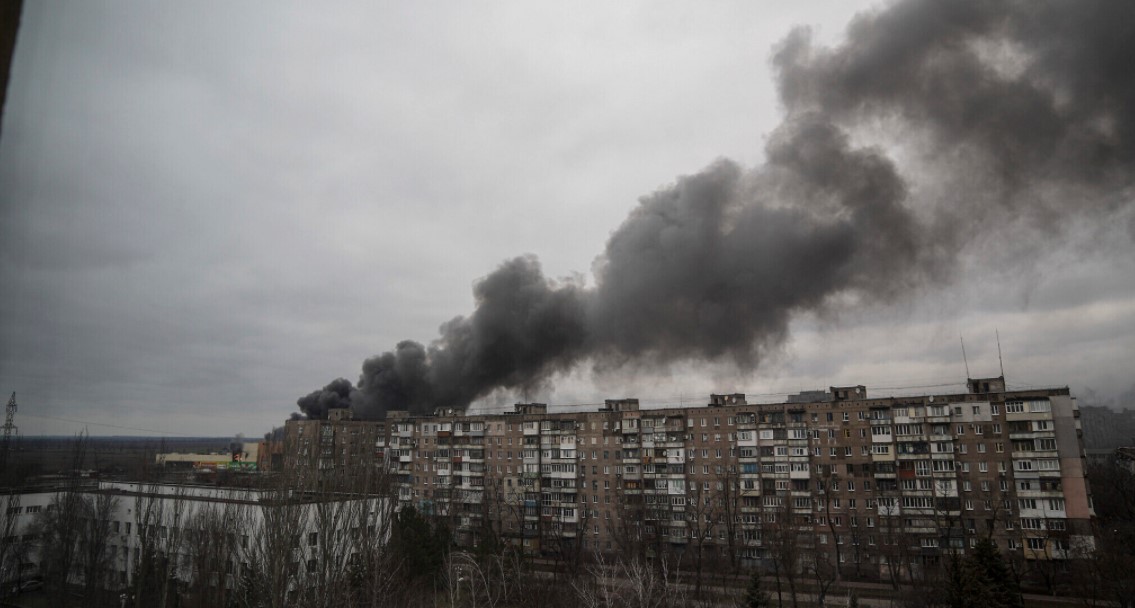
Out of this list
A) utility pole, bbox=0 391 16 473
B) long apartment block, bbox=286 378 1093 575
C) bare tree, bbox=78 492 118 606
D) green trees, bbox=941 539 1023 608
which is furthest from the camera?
long apartment block, bbox=286 378 1093 575

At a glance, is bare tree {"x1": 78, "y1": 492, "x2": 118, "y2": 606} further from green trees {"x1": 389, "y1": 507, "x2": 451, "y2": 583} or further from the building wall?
green trees {"x1": 389, "y1": 507, "x2": 451, "y2": 583}

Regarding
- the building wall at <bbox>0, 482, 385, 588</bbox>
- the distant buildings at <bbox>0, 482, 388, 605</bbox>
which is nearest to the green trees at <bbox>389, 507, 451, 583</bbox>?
the building wall at <bbox>0, 482, 385, 588</bbox>

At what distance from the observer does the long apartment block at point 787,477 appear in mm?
29219

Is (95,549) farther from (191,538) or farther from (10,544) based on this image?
(10,544)

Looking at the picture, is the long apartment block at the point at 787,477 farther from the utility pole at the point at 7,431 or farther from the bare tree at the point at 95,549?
the utility pole at the point at 7,431

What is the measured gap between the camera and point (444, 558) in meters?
25.3

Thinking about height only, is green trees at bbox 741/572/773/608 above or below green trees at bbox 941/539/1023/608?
below

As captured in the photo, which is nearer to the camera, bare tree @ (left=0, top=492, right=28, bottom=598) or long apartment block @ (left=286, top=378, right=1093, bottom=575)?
bare tree @ (left=0, top=492, right=28, bottom=598)

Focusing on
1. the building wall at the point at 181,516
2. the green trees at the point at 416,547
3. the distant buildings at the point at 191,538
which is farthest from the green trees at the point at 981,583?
the building wall at the point at 181,516

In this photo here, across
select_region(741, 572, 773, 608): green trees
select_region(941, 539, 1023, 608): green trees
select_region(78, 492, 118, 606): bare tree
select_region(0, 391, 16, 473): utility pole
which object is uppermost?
select_region(0, 391, 16, 473): utility pole

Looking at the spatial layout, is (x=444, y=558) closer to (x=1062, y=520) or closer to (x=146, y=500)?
(x=146, y=500)

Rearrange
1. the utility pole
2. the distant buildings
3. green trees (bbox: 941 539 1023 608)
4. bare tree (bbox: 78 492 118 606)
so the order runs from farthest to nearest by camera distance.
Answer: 1. green trees (bbox: 941 539 1023 608)
2. bare tree (bbox: 78 492 118 606)
3. the distant buildings
4. the utility pole

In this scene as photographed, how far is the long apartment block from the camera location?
95.9 ft

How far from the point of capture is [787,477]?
109 feet
